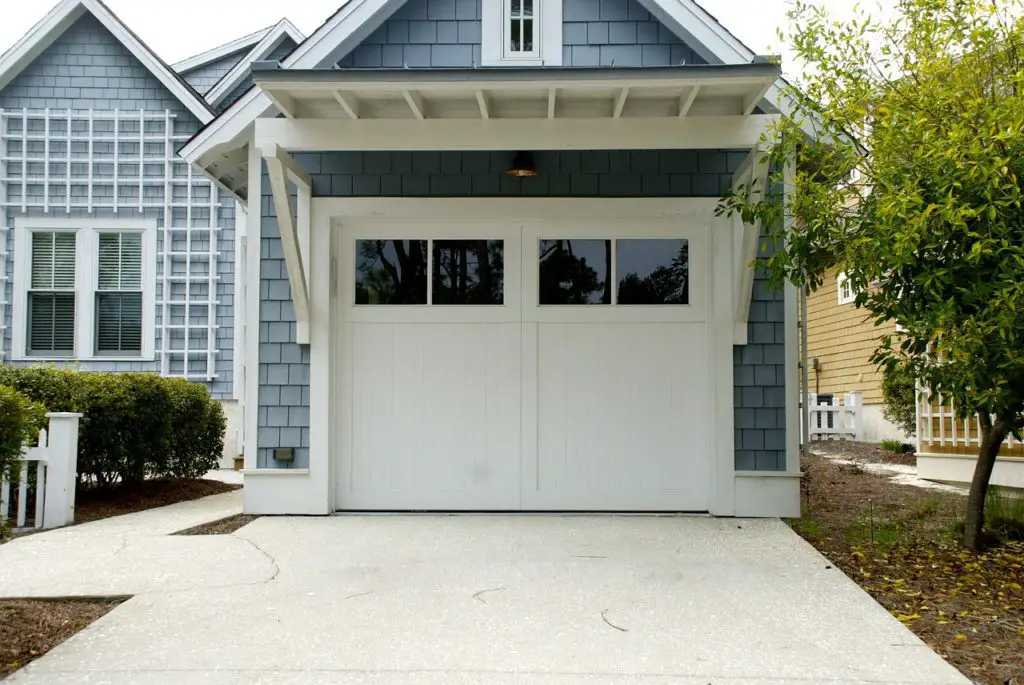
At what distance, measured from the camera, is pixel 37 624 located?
444 centimetres

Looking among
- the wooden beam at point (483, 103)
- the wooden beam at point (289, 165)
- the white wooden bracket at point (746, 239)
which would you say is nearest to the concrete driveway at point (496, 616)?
the white wooden bracket at point (746, 239)

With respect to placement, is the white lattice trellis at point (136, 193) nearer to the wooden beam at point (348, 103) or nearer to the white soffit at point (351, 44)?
the white soffit at point (351, 44)

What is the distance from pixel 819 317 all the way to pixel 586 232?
1365 centimetres

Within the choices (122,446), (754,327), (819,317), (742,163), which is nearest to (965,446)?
(754,327)

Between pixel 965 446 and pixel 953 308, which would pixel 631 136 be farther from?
pixel 965 446

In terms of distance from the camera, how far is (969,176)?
196 inches

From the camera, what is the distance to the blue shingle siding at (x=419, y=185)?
755 cm

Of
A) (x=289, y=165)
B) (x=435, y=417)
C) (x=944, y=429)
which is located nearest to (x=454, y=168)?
(x=289, y=165)

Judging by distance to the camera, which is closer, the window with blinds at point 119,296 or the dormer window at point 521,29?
the dormer window at point 521,29

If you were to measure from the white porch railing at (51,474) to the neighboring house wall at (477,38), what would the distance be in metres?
3.49

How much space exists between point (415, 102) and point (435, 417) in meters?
2.54

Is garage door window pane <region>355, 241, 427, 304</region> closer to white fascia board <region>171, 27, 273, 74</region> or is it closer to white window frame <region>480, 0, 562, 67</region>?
white window frame <region>480, 0, 562, 67</region>

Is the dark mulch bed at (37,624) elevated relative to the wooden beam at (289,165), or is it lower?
lower

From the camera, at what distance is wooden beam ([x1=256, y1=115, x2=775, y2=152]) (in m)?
6.60
